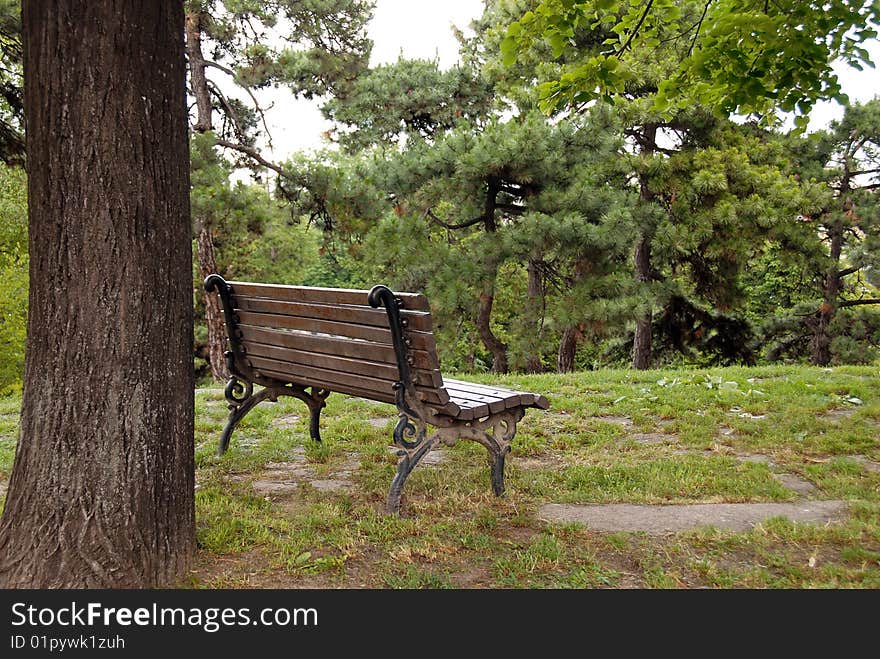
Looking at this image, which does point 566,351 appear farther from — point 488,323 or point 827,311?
point 827,311

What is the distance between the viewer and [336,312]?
140 inches

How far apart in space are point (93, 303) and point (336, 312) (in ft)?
4.01

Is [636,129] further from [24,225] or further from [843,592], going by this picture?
[24,225]

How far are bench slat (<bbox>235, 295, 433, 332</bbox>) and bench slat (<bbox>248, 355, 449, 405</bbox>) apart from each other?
12.0 inches

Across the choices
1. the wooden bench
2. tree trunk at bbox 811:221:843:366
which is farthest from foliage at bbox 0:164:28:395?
tree trunk at bbox 811:221:843:366

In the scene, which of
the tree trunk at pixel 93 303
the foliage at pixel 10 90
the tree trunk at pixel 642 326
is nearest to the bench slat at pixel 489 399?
the tree trunk at pixel 93 303

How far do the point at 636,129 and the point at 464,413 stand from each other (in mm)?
13436

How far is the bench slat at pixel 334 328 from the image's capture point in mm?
3222

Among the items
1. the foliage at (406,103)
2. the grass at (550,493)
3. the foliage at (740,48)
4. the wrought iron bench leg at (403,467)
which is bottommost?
the grass at (550,493)

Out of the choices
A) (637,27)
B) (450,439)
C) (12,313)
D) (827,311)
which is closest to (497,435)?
(450,439)

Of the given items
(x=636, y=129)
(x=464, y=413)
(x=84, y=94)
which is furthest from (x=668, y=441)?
(x=636, y=129)

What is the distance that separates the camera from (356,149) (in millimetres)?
16516

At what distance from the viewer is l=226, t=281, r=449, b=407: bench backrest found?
326cm

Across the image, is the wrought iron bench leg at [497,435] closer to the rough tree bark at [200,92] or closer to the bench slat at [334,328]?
the bench slat at [334,328]
